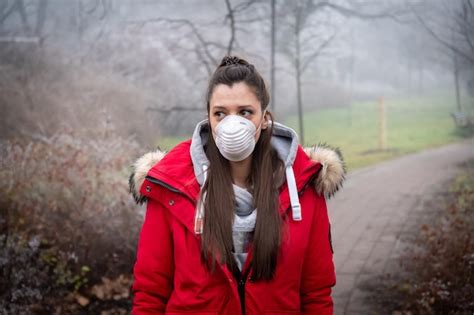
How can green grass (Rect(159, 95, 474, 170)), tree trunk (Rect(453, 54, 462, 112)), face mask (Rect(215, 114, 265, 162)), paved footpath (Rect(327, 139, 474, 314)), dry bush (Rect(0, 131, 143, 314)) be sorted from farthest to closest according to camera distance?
green grass (Rect(159, 95, 474, 170)) < tree trunk (Rect(453, 54, 462, 112)) < paved footpath (Rect(327, 139, 474, 314)) < dry bush (Rect(0, 131, 143, 314)) < face mask (Rect(215, 114, 265, 162))

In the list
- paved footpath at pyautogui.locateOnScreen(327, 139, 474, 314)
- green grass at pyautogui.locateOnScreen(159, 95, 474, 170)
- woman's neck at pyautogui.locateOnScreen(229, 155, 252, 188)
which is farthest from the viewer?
green grass at pyautogui.locateOnScreen(159, 95, 474, 170)

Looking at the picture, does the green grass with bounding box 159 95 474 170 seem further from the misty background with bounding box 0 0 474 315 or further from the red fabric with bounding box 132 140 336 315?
the red fabric with bounding box 132 140 336 315

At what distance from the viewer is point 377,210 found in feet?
22.1

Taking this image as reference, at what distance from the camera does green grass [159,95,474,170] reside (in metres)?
7.07

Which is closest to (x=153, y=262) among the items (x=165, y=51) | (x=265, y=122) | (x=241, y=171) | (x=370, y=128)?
(x=241, y=171)

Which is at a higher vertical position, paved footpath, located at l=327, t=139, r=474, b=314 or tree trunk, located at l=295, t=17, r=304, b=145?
tree trunk, located at l=295, t=17, r=304, b=145

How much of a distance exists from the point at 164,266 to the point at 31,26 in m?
4.91

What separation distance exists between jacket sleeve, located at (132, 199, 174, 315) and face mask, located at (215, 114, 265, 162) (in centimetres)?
37

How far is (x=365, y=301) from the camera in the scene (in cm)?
468

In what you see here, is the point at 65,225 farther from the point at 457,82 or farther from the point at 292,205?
the point at 457,82

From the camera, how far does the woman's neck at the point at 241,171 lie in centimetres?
241

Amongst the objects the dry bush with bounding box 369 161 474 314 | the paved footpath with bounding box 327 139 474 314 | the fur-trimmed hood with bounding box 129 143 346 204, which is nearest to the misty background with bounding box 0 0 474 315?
the paved footpath with bounding box 327 139 474 314

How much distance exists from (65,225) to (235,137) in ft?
11.7

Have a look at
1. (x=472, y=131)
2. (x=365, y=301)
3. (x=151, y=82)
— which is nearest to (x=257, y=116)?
(x=365, y=301)
